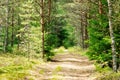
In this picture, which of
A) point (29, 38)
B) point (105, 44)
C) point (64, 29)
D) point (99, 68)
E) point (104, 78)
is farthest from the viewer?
point (64, 29)

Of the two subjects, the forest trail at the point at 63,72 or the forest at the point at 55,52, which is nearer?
the forest at the point at 55,52

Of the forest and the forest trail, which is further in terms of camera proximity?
the forest trail

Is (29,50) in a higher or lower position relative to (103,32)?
lower

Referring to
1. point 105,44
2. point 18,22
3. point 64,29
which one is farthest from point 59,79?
point 64,29

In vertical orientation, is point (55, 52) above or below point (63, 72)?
below

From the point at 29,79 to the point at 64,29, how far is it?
63.0 meters

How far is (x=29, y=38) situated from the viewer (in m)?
29.2

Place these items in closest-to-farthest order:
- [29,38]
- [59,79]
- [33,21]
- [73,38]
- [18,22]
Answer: [59,79] < [29,38] < [33,21] < [18,22] < [73,38]

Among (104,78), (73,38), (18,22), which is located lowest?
(73,38)

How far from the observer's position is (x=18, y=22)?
4634 cm

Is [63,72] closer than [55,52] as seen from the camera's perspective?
Yes

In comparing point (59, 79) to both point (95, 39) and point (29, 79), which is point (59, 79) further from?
point (95, 39)

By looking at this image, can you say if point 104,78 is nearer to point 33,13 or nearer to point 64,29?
point 33,13

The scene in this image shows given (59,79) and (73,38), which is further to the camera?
(73,38)
